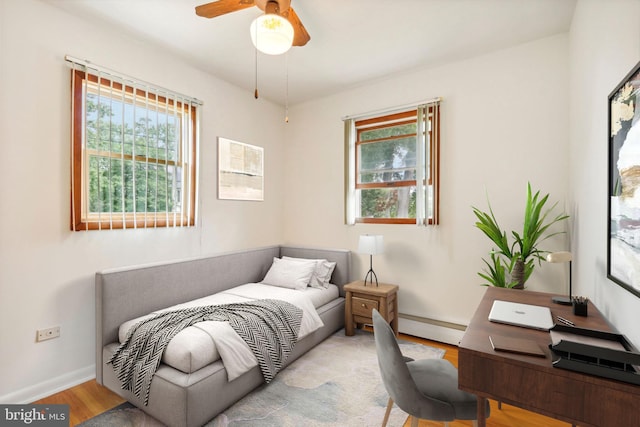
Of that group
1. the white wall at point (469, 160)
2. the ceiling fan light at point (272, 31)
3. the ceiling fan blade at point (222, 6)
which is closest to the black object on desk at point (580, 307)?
the white wall at point (469, 160)

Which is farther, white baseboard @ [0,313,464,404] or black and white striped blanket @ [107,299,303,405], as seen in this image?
white baseboard @ [0,313,464,404]

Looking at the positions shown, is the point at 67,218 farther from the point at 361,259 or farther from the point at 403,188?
the point at 403,188

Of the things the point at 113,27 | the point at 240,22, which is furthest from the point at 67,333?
the point at 240,22

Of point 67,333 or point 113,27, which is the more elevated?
point 113,27

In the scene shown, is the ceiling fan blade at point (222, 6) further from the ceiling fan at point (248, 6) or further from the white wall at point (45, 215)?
the white wall at point (45, 215)

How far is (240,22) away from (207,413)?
2.79 metres

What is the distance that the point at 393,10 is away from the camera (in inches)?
88.2

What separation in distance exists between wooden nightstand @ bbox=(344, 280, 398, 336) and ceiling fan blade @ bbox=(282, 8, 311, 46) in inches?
91.0

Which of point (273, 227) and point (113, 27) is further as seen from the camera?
point (273, 227)

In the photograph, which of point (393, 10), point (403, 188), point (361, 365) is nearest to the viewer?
point (393, 10)

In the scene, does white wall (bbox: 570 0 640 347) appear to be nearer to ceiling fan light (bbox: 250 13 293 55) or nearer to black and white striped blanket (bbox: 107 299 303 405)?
ceiling fan light (bbox: 250 13 293 55)

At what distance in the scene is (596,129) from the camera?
1.69m

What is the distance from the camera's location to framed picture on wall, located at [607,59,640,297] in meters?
1.11

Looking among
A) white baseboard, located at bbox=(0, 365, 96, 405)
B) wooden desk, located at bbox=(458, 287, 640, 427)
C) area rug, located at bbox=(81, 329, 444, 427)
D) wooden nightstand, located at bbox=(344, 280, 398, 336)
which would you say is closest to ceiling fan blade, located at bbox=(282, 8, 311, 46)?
wooden desk, located at bbox=(458, 287, 640, 427)
